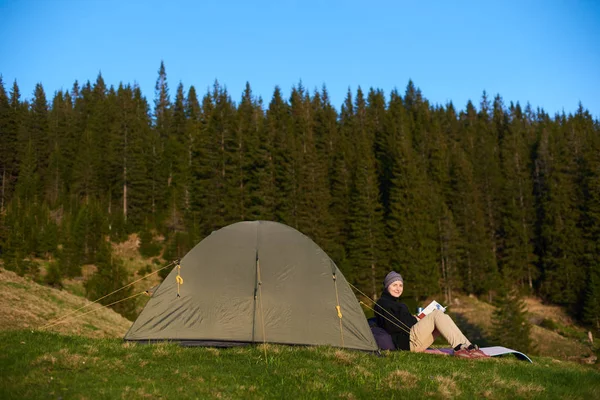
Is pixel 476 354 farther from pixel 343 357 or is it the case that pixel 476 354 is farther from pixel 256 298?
pixel 256 298

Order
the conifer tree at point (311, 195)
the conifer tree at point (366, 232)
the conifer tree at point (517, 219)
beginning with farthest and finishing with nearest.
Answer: the conifer tree at point (517, 219) < the conifer tree at point (311, 195) < the conifer tree at point (366, 232)

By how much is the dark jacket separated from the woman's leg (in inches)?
5.7

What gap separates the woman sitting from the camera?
10141 mm

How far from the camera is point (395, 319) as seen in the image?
1057cm

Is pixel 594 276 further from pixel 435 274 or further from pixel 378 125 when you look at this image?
pixel 378 125

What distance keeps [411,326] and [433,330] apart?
1.43 ft

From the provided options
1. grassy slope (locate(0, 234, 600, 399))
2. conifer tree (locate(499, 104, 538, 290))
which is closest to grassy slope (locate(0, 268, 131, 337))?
grassy slope (locate(0, 234, 600, 399))

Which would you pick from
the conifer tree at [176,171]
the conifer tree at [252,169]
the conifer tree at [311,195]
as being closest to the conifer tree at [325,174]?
the conifer tree at [311,195]

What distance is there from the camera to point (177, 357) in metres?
8.77

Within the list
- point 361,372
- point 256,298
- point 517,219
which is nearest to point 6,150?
point 517,219

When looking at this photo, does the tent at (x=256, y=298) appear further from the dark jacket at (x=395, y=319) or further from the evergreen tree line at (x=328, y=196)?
the evergreen tree line at (x=328, y=196)

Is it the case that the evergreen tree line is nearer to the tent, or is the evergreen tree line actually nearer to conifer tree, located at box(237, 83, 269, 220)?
conifer tree, located at box(237, 83, 269, 220)

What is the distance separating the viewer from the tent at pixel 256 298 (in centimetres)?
1084

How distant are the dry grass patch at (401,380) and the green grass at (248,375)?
0.05 ft
